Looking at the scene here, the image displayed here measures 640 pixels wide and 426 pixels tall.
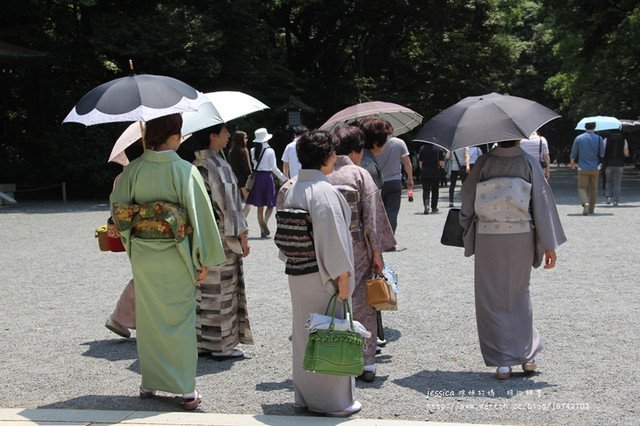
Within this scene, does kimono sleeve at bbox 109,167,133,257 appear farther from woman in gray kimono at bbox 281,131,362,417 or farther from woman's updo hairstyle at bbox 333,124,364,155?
woman's updo hairstyle at bbox 333,124,364,155

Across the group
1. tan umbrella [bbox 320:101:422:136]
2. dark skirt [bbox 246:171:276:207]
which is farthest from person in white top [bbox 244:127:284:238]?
tan umbrella [bbox 320:101:422:136]

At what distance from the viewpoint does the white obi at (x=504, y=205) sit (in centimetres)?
530

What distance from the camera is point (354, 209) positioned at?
522 cm

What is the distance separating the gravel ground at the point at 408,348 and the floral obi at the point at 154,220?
99 centimetres

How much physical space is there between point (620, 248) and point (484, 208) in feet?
20.4

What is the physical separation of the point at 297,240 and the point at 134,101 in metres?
1.18

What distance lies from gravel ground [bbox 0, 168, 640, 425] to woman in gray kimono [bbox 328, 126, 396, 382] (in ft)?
1.26

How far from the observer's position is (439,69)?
104 feet

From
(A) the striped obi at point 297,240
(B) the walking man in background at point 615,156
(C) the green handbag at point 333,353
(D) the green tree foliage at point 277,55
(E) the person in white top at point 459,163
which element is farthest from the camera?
(D) the green tree foliage at point 277,55

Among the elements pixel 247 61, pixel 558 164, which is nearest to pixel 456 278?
pixel 247 61

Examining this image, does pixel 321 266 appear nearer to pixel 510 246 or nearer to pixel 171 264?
pixel 171 264

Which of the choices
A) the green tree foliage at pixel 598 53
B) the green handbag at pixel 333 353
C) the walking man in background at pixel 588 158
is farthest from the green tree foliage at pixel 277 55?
the green handbag at pixel 333 353

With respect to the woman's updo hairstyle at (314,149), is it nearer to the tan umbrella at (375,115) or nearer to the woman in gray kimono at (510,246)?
the woman in gray kimono at (510,246)

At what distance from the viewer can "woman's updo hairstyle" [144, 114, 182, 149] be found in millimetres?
4855
